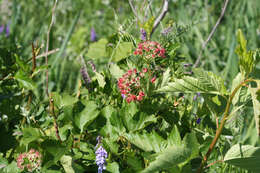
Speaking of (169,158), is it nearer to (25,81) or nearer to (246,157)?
(246,157)

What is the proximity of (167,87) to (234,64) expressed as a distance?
1.31 metres

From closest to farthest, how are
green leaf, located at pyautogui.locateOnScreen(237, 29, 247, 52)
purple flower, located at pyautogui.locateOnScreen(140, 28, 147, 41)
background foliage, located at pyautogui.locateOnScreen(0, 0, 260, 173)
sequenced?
green leaf, located at pyautogui.locateOnScreen(237, 29, 247, 52)
background foliage, located at pyautogui.locateOnScreen(0, 0, 260, 173)
purple flower, located at pyautogui.locateOnScreen(140, 28, 147, 41)

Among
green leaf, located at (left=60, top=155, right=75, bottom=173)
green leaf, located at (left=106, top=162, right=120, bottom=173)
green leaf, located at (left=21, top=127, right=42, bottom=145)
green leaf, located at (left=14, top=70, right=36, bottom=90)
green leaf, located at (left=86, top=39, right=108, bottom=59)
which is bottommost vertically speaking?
green leaf, located at (left=106, top=162, right=120, bottom=173)

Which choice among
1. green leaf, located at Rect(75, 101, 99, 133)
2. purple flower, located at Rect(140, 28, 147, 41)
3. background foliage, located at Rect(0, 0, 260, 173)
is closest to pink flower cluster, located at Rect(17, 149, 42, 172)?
background foliage, located at Rect(0, 0, 260, 173)

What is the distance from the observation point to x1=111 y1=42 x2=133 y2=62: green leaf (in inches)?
35.9

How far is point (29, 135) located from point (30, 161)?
7 centimetres

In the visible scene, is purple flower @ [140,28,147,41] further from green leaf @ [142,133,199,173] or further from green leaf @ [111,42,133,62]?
green leaf @ [142,133,199,173]

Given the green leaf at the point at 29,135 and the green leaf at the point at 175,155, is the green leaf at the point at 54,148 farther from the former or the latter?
the green leaf at the point at 175,155

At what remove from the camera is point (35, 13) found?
4383 mm

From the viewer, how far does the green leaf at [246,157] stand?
0.74 meters

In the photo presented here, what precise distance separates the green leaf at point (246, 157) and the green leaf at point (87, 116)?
352mm

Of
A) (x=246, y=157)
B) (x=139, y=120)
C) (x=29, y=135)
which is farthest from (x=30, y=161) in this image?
(x=246, y=157)

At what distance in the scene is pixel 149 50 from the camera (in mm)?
855

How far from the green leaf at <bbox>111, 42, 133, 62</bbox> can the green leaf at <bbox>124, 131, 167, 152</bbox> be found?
Answer: 245 millimetres
